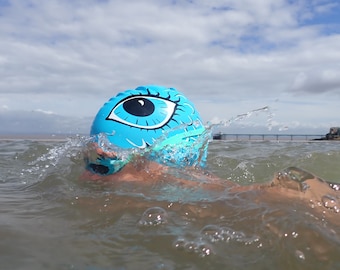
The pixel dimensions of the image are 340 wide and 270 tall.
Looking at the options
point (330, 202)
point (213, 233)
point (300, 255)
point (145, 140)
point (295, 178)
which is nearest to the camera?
point (300, 255)

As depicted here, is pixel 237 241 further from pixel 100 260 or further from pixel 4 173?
pixel 4 173

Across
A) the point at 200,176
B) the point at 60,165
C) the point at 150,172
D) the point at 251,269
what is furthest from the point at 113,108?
the point at 251,269

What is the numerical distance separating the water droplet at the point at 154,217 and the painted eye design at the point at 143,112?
1.60 m

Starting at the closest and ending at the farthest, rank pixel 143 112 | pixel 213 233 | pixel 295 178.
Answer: pixel 213 233 < pixel 295 178 < pixel 143 112

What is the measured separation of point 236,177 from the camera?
6637 mm

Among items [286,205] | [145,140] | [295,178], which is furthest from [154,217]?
[145,140]

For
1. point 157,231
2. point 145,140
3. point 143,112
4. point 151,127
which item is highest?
point 143,112

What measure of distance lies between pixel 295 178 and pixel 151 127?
6.15 feet

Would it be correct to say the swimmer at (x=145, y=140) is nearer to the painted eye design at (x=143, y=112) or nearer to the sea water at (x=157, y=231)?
the painted eye design at (x=143, y=112)

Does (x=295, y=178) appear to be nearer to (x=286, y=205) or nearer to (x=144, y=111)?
(x=286, y=205)

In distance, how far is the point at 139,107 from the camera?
184 inches

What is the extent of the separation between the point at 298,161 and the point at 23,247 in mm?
6779

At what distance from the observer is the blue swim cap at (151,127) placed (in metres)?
4.55

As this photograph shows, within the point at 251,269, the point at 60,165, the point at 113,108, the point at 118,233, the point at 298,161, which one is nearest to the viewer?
the point at 251,269
